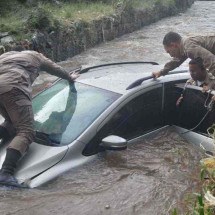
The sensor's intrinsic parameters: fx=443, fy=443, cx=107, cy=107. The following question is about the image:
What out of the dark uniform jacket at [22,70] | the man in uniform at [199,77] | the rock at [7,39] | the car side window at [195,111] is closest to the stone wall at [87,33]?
the rock at [7,39]

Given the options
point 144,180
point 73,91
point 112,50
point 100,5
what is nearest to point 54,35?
point 112,50

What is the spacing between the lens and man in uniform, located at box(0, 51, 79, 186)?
430 cm

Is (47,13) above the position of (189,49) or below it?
below

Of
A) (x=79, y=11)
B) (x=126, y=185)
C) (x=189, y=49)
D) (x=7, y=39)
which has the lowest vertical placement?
(x=79, y=11)

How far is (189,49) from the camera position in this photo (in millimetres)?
5539

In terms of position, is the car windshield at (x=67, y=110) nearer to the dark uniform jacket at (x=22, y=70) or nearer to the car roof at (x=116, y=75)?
the car roof at (x=116, y=75)

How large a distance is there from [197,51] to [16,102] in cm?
229

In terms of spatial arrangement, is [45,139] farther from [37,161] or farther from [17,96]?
[17,96]

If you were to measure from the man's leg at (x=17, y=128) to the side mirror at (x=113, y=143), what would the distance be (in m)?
0.80

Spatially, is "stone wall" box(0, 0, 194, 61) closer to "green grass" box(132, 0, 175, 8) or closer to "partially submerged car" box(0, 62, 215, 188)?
"green grass" box(132, 0, 175, 8)

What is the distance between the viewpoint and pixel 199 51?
214 inches

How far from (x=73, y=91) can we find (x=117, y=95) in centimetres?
57

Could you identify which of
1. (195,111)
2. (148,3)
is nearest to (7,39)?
(195,111)

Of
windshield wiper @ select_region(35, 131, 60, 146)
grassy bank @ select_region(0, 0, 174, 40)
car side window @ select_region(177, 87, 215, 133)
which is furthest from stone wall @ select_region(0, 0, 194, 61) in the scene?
windshield wiper @ select_region(35, 131, 60, 146)
